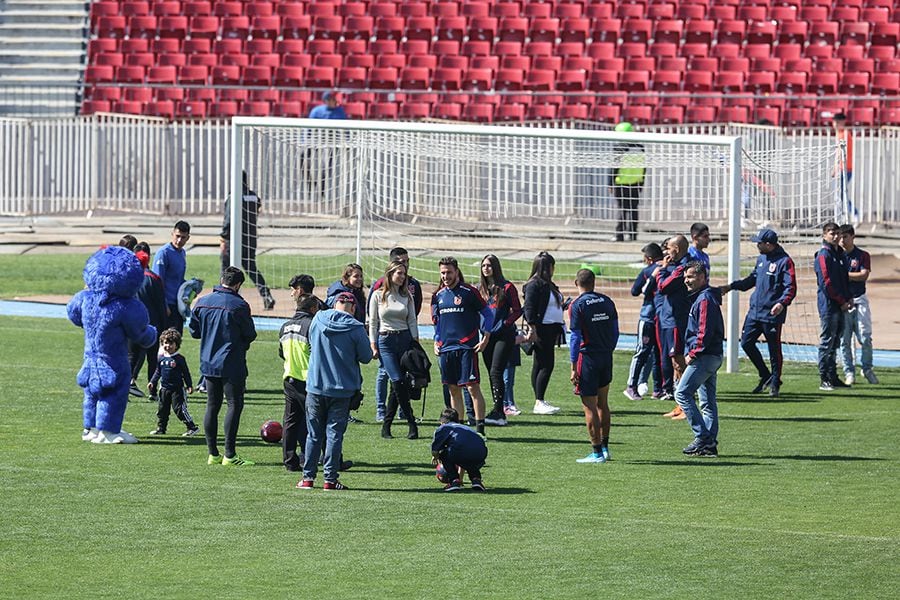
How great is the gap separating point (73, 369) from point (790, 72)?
2048cm

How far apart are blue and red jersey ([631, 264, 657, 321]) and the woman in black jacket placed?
3.18 ft

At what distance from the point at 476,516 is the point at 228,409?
2697 mm

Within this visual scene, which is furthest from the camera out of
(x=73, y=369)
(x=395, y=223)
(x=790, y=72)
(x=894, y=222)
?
(x=790, y=72)

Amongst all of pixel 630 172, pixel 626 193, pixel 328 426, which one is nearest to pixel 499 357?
pixel 328 426

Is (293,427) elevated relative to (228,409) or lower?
lower

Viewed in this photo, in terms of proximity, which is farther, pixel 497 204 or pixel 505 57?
pixel 505 57

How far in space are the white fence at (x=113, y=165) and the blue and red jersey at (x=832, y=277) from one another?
46.0 feet

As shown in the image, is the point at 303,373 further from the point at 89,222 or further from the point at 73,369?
the point at 89,222

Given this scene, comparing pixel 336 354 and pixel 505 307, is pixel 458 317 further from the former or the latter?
pixel 336 354

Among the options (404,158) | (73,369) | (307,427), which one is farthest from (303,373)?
(404,158)

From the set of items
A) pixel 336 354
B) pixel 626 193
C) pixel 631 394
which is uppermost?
pixel 626 193

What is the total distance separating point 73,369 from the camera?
1917 centimetres

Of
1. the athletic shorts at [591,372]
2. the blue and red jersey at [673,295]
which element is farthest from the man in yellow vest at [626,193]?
the athletic shorts at [591,372]

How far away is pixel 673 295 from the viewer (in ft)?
53.9
